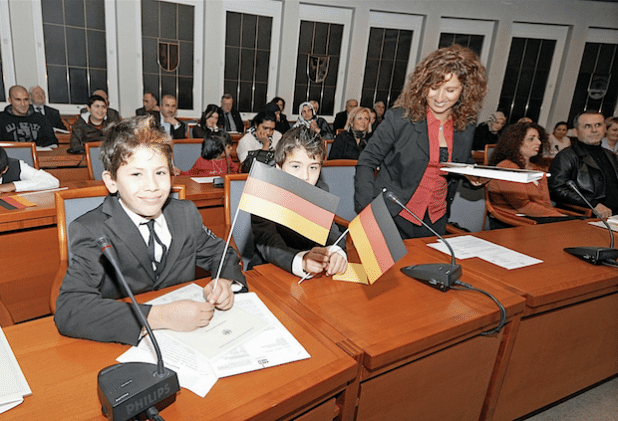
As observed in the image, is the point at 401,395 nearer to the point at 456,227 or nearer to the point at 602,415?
the point at 602,415

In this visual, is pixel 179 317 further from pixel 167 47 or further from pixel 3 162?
pixel 167 47

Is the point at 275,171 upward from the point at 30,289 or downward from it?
upward

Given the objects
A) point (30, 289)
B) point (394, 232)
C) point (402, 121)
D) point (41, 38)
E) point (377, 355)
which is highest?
point (41, 38)

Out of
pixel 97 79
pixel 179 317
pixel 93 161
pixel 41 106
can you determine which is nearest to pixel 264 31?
pixel 97 79

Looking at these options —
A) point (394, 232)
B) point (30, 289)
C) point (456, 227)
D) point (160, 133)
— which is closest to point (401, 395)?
point (394, 232)

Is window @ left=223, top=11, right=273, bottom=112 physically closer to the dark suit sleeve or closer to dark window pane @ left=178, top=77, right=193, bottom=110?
dark window pane @ left=178, top=77, right=193, bottom=110

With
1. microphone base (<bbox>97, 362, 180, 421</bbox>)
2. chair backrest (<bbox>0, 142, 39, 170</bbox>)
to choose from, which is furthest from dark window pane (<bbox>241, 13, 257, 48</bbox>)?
microphone base (<bbox>97, 362, 180, 421</bbox>)

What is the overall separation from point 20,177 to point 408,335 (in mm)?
2464

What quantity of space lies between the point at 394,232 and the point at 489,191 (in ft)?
7.32

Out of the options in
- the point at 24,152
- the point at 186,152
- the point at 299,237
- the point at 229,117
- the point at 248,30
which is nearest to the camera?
the point at 299,237

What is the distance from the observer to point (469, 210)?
301 centimetres

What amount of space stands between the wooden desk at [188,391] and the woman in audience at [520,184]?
249 centimetres

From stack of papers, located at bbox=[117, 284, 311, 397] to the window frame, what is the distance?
22.3ft

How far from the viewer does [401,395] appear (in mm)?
1186
